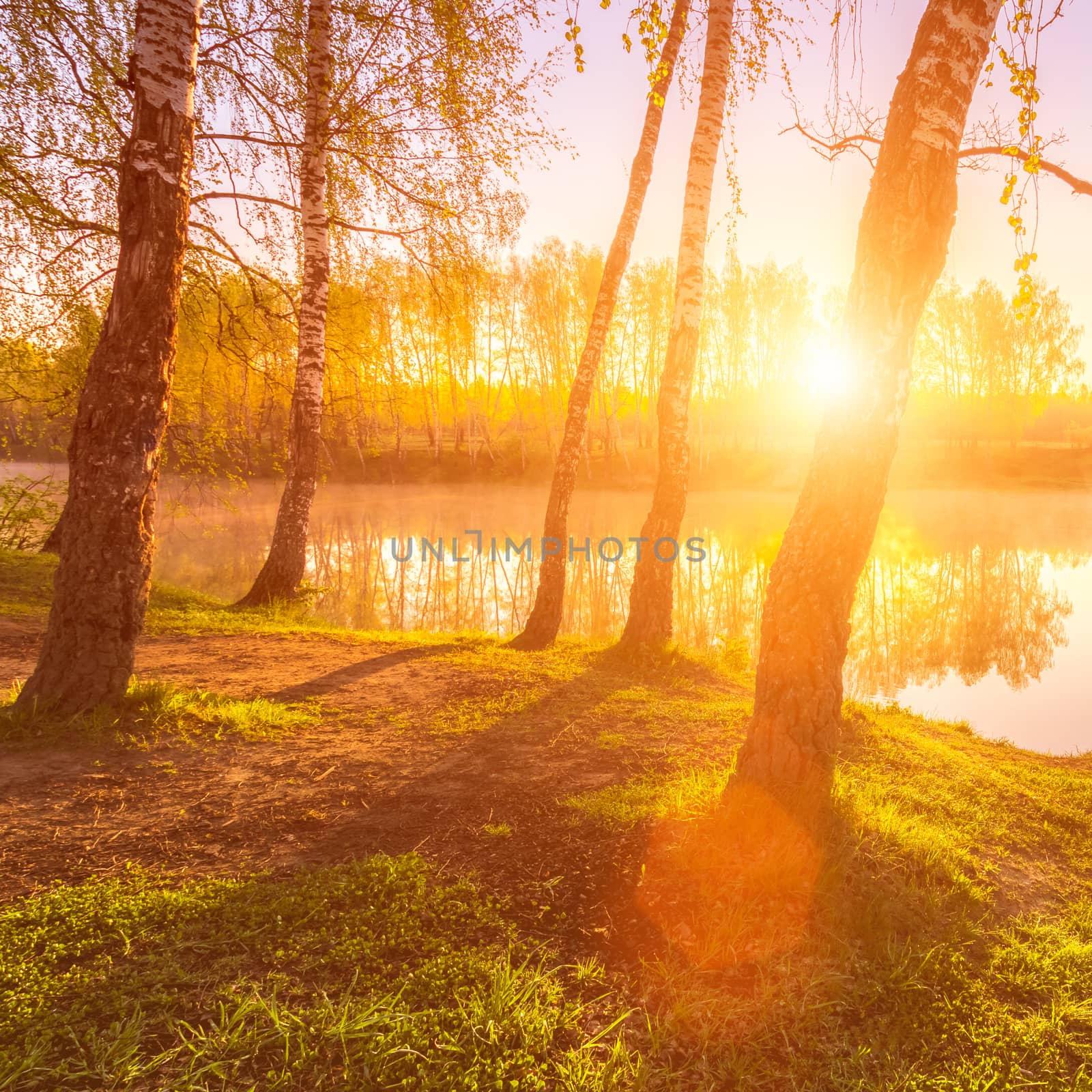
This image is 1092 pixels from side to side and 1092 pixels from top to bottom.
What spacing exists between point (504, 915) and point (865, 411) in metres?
2.98

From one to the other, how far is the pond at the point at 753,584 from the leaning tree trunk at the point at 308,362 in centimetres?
93

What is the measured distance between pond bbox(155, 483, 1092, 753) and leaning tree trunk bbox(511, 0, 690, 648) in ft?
5.43

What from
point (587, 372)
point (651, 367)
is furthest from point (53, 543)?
point (651, 367)

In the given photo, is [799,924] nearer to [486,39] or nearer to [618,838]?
[618,838]

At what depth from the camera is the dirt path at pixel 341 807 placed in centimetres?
275

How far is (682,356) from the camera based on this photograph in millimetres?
7250

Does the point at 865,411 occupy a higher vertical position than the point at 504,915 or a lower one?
higher

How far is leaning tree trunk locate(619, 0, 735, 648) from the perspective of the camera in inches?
280

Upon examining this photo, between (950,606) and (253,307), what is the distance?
1442cm

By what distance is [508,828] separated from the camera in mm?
3238

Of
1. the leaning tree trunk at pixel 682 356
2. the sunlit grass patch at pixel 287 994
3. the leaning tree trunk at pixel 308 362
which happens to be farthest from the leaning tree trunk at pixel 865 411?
the leaning tree trunk at pixel 308 362

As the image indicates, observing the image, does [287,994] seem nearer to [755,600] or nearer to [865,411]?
[865,411]

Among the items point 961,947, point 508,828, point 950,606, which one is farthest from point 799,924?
point 950,606

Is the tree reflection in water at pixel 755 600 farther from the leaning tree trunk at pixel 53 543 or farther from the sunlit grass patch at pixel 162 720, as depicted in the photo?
the sunlit grass patch at pixel 162 720
